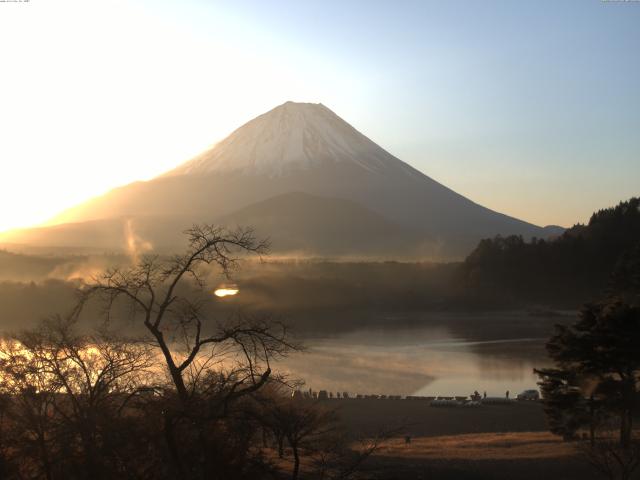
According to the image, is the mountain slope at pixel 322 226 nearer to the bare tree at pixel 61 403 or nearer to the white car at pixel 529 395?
the white car at pixel 529 395

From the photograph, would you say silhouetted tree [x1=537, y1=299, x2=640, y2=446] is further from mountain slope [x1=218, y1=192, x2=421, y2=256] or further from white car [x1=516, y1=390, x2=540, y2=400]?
mountain slope [x1=218, y1=192, x2=421, y2=256]

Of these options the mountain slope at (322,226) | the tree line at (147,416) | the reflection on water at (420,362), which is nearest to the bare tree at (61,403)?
the tree line at (147,416)

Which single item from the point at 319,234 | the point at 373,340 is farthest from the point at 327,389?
the point at 319,234

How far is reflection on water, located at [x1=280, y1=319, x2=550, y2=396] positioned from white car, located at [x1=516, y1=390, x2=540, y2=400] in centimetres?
122

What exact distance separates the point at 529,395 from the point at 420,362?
7.92m

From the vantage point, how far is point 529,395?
20469mm

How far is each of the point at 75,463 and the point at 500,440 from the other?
1032 cm

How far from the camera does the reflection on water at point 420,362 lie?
23203 millimetres

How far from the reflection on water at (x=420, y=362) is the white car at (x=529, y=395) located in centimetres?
122

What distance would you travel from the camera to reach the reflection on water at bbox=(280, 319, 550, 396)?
23.2 m

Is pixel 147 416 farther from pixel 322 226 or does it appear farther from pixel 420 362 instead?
pixel 322 226

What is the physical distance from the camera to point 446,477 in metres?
9.45

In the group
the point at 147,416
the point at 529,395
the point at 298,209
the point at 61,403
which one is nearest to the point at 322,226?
the point at 298,209

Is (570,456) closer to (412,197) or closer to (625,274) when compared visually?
(625,274)
